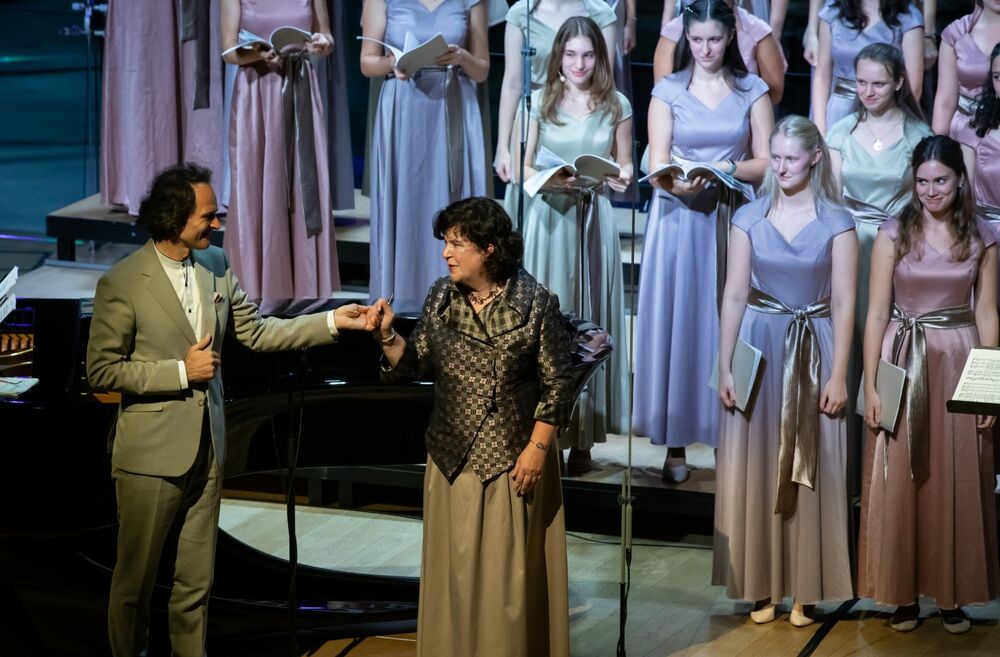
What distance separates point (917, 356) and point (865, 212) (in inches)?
27.7

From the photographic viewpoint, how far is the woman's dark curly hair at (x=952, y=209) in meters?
4.41

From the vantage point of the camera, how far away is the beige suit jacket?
3.50m

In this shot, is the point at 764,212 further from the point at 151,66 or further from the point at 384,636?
the point at 151,66

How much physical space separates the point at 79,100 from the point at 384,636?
7885mm

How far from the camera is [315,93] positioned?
5977 millimetres

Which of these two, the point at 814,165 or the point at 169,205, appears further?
the point at 814,165

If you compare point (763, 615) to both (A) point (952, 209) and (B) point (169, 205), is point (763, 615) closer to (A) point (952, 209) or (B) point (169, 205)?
(A) point (952, 209)

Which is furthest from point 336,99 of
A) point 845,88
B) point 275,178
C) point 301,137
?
point 845,88

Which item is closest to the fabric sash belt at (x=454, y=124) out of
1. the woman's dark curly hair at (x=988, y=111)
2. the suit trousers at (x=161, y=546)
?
the woman's dark curly hair at (x=988, y=111)

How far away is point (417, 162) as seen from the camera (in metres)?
5.81

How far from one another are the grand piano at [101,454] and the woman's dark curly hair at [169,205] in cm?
50

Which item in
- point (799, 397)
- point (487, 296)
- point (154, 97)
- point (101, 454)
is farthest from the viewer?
point (154, 97)

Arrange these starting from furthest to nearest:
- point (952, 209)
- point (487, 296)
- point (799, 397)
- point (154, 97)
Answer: point (154, 97) → point (799, 397) → point (952, 209) → point (487, 296)

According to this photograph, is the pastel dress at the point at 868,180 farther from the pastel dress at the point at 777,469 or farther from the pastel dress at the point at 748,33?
the pastel dress at the point at 748,33
